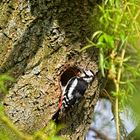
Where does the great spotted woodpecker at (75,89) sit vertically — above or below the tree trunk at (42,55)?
below

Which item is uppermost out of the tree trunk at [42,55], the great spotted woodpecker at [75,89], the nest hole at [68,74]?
the tree trunk at [42,55]

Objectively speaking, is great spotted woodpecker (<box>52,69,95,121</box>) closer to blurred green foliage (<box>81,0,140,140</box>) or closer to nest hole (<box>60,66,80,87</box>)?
nest hole (<box>60,66,80,87</box>)

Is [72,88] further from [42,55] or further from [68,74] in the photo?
[42,55]

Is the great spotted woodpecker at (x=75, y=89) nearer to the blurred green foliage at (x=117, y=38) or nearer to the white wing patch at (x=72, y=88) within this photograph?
the white wing patch at (x=72, y=88)

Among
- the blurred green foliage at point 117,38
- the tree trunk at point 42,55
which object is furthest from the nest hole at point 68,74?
the blurred green foliage at point 117,38

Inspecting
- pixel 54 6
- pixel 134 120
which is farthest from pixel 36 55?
pixel 134 120

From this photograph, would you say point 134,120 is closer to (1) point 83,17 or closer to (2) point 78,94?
(2) point 78,94

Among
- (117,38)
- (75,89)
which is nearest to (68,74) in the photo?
(75,89)
